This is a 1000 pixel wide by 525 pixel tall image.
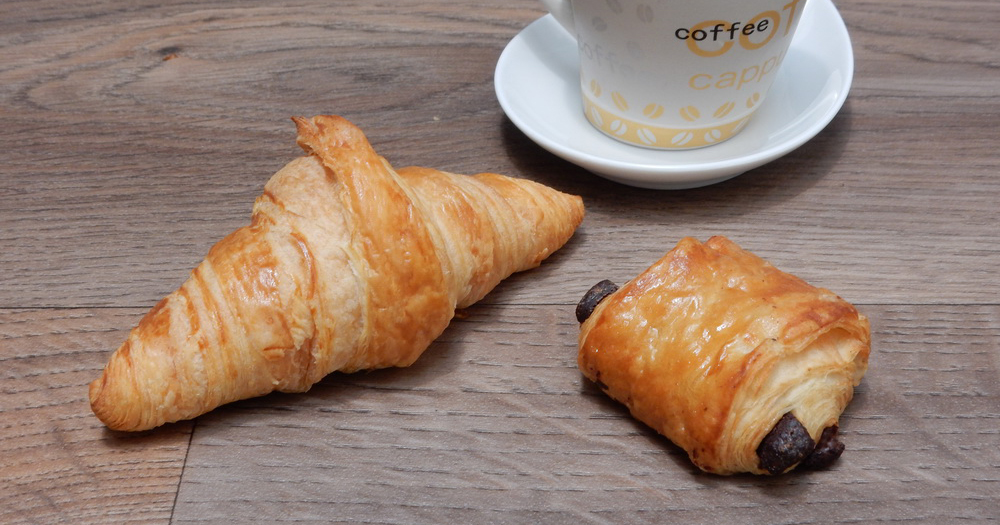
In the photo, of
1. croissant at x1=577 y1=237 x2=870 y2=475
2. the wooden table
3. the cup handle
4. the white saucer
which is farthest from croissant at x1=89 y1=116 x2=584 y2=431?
the cup handle

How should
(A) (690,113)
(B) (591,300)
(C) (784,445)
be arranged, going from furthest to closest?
(A) (690,113)
(B) (591,300)
(C) (784,445)

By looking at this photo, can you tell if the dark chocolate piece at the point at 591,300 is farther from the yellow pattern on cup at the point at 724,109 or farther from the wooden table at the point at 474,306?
the yellow pattern on cup at the point at 724,109

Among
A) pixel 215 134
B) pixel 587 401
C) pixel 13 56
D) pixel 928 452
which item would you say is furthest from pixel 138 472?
pixel 13 56

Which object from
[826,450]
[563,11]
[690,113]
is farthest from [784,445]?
[563,11]

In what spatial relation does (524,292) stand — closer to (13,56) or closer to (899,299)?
(899,299)

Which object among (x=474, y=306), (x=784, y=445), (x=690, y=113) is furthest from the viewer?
(x=690, y=113)

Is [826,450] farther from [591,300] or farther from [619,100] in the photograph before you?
[619,100]
